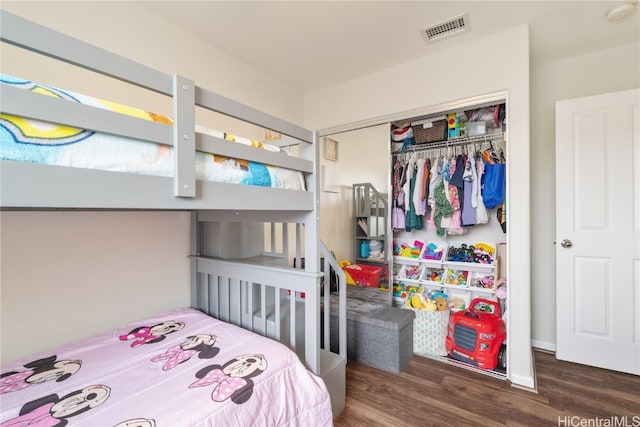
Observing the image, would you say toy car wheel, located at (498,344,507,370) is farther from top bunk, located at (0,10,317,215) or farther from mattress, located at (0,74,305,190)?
mattress, located at (0,74,305,190)

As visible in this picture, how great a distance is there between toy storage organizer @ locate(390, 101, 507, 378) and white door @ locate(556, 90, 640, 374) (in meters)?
0.42

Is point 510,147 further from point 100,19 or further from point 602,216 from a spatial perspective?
point 100,19

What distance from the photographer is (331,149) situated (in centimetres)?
326

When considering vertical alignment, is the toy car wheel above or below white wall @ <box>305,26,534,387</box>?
below

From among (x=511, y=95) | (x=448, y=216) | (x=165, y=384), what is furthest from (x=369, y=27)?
(x=165, y=384)

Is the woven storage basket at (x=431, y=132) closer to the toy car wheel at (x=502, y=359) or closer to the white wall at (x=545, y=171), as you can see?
the white wall at (x=545, y=171)

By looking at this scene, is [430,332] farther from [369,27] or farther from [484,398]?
[369,27]

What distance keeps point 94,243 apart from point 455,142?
2908 millimetres

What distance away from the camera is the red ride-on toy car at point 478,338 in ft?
6.79

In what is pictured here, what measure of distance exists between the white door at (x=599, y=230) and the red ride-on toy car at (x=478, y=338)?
0.49 meters

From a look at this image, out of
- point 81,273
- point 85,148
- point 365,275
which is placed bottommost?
point 365,275

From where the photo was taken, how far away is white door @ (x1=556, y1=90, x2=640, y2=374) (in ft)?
6.46

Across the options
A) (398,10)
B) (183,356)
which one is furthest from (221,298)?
(398,10)

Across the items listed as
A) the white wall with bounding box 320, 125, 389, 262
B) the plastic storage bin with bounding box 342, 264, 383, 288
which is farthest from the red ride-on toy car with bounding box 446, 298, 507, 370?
the white wall with bounding box 320, 125, 389, 262
